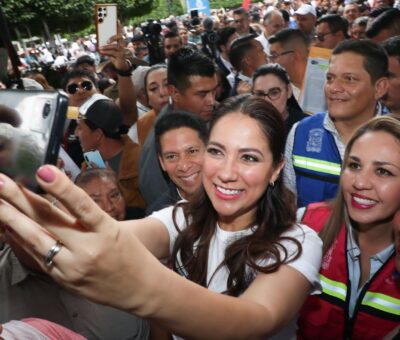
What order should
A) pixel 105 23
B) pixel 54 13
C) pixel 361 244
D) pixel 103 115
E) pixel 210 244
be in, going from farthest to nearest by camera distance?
1. pixel 54 13
2. pixel 105 23
3. pixel 103 115
4. pixel 361 244
5. pixel 210 244

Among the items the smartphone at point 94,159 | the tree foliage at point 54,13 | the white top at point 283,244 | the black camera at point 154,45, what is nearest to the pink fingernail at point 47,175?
the white top at point 283,244

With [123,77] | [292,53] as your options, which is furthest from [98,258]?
[292,53]

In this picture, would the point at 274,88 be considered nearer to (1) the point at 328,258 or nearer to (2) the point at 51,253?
(1) the point at 328,258

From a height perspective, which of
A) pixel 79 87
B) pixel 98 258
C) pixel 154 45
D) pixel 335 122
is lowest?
pixel 154 45

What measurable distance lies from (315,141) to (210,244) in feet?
4.07

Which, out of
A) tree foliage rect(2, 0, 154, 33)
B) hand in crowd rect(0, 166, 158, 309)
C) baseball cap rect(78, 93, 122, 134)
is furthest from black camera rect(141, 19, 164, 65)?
tree foliage rect(2, 0, 154, 33)

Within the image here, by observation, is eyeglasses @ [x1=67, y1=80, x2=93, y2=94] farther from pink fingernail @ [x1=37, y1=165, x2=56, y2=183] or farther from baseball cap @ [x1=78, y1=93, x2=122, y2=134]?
pink fingernail @ [x1=37, y1=165, x2=56, y2=183]

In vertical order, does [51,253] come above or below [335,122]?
above

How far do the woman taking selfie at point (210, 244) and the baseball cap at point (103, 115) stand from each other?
1.62 metres

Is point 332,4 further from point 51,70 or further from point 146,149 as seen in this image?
point 146,149

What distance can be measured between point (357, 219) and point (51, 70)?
22.7 feet

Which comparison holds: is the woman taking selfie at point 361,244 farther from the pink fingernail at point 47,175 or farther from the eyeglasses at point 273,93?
the eyeglasses at point 273,93

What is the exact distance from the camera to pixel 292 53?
495 cm

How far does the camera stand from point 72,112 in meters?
2.99
